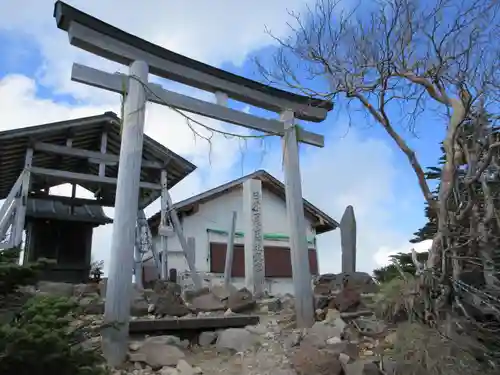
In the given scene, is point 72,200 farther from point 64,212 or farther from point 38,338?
point 38,338

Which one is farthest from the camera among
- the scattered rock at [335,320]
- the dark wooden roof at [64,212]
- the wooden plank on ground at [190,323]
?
the dark wooden roof at [64,212]

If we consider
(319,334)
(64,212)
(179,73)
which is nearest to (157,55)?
(179,73)

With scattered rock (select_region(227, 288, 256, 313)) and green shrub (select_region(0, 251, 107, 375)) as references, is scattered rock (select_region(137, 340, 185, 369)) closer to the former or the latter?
green shrub (select_region(0, 251, 107, 375))

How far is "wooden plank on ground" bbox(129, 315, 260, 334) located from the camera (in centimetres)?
487

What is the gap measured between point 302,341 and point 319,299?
1.65m

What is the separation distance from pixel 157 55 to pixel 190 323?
11.0 ft

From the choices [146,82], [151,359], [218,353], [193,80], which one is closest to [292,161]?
[193,80]

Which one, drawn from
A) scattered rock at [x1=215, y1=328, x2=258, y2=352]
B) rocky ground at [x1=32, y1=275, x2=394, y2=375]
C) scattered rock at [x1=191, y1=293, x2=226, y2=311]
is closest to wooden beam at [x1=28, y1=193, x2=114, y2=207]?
A: rocky ground at [x1=32, y1=275, x2=394, y2=375]

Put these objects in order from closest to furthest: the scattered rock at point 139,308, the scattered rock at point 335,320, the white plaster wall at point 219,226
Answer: the scattered rock at point 335,320 < the scattered rock at point 139,308 < the white plaster wall at point 219,226

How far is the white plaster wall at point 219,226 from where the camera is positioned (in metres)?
15.0

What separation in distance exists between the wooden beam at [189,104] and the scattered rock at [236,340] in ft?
9.40

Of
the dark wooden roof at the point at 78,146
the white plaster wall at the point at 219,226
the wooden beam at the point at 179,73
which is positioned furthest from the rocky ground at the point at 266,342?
the white plaster wall at the point at 219,226

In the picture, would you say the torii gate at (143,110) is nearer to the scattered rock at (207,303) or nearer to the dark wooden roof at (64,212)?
the scattered rock at (207,303)

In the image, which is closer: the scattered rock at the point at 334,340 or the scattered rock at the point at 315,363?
the scattered rock at the point at 315,363
